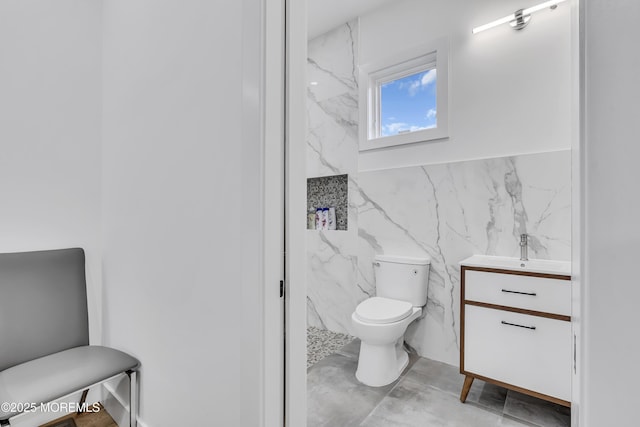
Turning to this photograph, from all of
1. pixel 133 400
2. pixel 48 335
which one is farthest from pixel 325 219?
pixel 48 335

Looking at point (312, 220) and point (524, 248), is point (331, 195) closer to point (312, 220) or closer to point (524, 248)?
point (312, 220)

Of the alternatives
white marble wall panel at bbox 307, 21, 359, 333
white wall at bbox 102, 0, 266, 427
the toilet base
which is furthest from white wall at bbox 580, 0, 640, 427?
white marble wall panel at bbox 307, 21, 359, 333

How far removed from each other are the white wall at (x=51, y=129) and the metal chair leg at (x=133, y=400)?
58 cm

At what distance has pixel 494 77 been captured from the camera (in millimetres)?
2025

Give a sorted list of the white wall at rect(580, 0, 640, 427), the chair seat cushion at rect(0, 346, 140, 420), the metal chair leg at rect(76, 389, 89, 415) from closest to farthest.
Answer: the white wall at rect(580, 0, 640, 427)
the chair seat cushion at rect(0, 346, 140, 420)
the metal chair leg at rect(76, 389, 89, 415)

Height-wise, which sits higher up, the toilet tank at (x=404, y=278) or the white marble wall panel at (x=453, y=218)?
the white marble wall panel at (x=453, y=218)

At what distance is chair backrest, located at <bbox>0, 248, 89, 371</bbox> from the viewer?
1.41m

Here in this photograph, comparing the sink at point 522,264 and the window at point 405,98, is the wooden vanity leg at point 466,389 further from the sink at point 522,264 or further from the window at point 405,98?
the window at point 405,98

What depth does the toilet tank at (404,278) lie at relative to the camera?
221 cm

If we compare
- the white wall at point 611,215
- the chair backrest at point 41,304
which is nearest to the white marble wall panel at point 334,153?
the chair backrest at point 41,304

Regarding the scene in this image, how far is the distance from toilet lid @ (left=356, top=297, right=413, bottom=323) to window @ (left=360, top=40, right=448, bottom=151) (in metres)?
1.22

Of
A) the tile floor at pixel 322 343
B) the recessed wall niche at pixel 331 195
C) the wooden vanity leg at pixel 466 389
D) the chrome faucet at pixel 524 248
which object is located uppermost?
the recessed wall niche at pixel 331 195

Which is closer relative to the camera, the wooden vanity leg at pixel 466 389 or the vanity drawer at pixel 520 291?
the vanity drawer at pixel 520 291

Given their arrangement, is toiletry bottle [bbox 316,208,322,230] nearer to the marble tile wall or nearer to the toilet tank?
the marble tile wall
